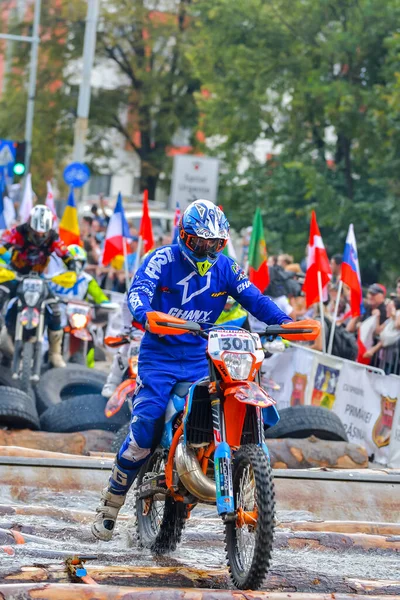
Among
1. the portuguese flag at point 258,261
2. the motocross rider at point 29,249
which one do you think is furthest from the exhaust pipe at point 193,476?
the portuguese flag at point 258,261

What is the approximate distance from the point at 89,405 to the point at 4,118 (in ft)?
110

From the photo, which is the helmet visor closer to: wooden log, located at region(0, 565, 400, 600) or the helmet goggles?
the helmet goggles

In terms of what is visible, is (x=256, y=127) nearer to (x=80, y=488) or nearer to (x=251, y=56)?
(x=251, y=56)

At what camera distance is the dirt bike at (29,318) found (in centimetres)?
1380

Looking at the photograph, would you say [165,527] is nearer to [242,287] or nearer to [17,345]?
[242,287]

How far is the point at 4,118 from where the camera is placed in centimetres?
4375

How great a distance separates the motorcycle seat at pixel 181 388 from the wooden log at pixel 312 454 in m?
3.28

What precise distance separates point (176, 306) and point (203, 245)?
451 mm

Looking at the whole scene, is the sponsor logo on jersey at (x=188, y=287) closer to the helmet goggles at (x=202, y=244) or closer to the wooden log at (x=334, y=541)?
the helmet goggles at (x=202, y=244)

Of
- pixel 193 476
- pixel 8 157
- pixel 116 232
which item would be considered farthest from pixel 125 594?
pixel 8 157

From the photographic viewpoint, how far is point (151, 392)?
281 inches

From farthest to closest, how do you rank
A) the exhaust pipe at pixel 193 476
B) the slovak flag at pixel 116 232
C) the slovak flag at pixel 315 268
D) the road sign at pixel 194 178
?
the road sign at pixel 194 178 → the slovak flag at pixel 116 232 → the slovak flag at pixel 315 268 → the exhaust pipe at pixel 193 476

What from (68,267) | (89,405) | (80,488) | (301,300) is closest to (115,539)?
(80,488)

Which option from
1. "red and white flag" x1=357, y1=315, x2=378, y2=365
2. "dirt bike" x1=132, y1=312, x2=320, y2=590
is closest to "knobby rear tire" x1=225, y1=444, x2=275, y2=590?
"dirt bike" x1=132, y1=312, x2=320, y2=590
